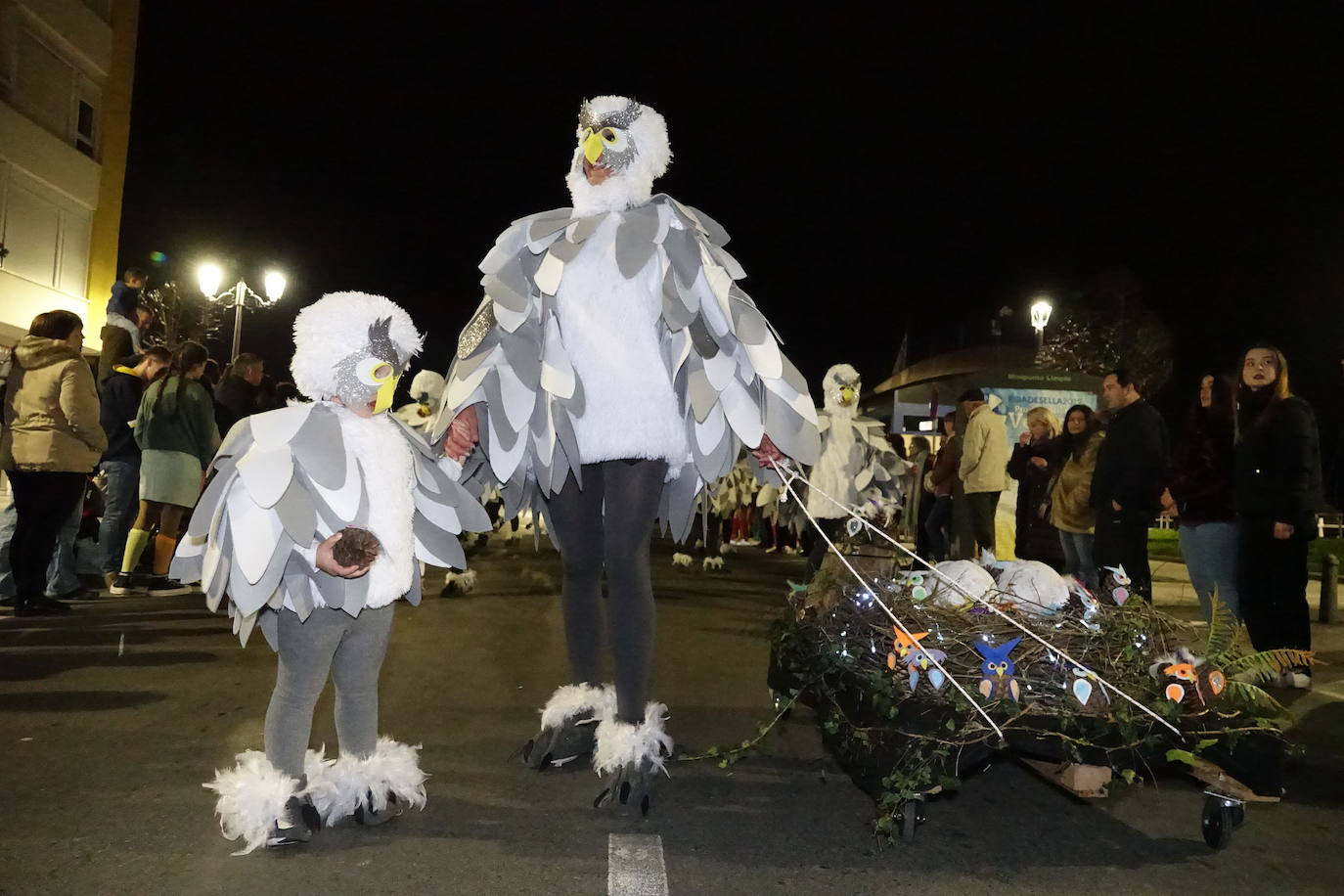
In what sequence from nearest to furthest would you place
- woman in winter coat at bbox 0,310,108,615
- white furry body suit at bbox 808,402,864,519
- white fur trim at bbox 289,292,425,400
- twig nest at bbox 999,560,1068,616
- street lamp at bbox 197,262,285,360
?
white fur trim at bbox 289,292,425,400, twig nest at bbox 999,560,1068,616, woman in winter coat at bbox 0,310,108,615, white furry body suit at bbox 808,402,864,519, street lamp at bbox 197,262,285,360

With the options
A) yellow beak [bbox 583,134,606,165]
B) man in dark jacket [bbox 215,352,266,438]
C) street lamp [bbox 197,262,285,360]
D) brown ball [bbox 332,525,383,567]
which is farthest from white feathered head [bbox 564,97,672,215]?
street lamp [bbox 197,262,285,360]

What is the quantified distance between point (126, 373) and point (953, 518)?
664 cm

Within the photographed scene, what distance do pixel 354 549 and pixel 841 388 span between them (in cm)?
552

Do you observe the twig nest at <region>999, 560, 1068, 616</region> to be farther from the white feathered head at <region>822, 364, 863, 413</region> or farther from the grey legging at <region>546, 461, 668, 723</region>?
the white feathered head at <region>822, 364, 863, 413</region>

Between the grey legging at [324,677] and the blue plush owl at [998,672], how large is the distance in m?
1.61

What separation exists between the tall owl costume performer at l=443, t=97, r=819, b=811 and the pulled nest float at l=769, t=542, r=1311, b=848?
1.99ft

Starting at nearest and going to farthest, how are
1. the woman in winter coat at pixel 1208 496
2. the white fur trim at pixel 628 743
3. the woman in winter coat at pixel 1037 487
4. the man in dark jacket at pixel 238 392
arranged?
the white fur trim at pixel 628 743 → the woman in winter coat at pixel 1208 496 → the man in dark jacket at pixel 238 392 → the woman in winter coat at pixel 1037 487

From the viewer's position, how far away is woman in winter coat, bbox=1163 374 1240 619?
5.38m

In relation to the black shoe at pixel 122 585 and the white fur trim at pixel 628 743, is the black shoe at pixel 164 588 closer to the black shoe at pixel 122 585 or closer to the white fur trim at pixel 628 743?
the black shoe at pixel 122 585

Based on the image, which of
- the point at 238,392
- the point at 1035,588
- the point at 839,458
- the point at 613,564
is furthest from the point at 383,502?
the point at 238,392

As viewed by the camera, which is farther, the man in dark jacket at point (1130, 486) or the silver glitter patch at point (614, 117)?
the man in dark jacket at point (1130, 486)

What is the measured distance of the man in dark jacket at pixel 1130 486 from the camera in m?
5.72

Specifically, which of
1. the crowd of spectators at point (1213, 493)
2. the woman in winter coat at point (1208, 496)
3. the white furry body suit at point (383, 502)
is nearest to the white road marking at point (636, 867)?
the white furry body suit at point (383, 502)

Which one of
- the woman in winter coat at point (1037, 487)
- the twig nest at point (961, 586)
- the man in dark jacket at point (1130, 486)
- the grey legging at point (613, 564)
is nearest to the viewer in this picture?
the grey legging at point (613, 564)
